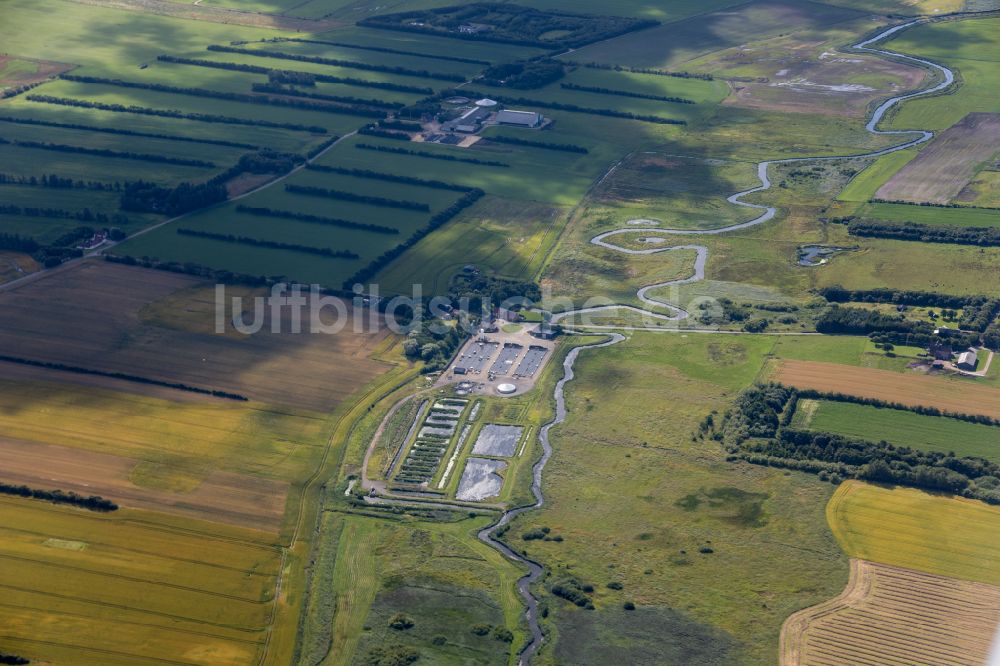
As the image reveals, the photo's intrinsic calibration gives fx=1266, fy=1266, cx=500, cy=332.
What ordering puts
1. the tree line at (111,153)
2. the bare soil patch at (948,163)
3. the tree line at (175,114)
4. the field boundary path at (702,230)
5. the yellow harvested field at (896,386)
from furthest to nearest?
the tree line at (175,114) → the tree line at (111,153) → the bare soil patch at (948,163) → the field boundary path at (702,230) → the yellow harvested field at (896,386)

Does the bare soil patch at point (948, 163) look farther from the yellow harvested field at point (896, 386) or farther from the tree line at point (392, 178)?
the tree line at point (392, 178)

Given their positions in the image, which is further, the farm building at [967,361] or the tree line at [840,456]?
the farm building at [967,361]

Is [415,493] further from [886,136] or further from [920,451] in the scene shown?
[886,136]

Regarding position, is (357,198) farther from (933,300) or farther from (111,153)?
(933,300)

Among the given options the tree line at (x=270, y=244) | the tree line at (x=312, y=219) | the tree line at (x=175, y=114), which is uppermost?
the tree line at (x=175, y=114)

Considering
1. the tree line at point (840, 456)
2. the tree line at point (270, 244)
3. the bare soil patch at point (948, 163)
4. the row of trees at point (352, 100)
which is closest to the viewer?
the tree line at point (840, 456)

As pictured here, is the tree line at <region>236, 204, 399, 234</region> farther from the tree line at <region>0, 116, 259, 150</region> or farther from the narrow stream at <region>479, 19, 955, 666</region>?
the narrow stream at <region>479, 19, 955, 666</region>

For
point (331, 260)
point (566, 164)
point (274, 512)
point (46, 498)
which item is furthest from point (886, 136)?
point (46, 498)

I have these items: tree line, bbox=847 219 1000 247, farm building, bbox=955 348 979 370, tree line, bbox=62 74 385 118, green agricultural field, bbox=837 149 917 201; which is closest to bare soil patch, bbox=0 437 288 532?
farm building, bbox=955 348 979 370

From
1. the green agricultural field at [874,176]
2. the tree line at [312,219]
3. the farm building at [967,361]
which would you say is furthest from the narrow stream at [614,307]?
the farm building at [967,361]
